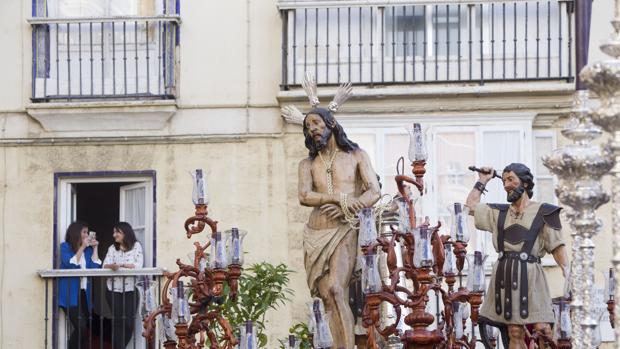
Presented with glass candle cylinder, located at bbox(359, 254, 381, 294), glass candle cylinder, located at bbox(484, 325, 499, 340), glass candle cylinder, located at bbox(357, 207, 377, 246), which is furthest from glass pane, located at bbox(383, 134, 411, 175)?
glass candle cylinder, located at bbox(359, 254, 381, 294)

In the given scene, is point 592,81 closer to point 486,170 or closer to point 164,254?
point 486,170

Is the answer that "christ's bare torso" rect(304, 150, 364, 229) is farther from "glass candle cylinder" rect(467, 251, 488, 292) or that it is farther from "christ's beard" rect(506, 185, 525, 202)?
"glass candle cylinder" rect(467, 251, 488, 292)

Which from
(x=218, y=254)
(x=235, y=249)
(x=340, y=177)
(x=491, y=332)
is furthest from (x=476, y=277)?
(x=491, y=332)

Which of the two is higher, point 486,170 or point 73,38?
point 73,38

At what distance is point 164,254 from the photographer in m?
24.2

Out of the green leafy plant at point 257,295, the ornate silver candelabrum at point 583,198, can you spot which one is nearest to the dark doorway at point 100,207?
the green leafy plant at point 257,295

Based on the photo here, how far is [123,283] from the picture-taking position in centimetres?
2391

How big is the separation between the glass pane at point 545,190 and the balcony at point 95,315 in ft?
13.0

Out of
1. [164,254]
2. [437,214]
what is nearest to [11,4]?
[164,254]

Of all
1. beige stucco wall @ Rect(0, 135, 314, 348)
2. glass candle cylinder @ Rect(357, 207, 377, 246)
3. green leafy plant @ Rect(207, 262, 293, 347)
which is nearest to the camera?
glass candle cylinder @ Rect(357, 207, 377, 246)

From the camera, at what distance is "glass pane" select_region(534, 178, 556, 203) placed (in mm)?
23906

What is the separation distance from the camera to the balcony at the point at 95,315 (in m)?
24.0

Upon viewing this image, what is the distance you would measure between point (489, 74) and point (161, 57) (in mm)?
3464

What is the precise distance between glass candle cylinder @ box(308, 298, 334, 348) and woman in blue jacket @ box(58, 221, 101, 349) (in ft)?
27.6
